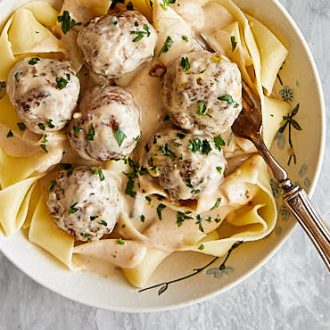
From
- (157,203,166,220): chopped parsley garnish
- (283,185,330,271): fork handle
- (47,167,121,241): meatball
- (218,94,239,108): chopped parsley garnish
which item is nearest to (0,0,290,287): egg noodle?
(157,203,166,220): chopped parsley garnish

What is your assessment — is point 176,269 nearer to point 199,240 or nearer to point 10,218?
point 199,240

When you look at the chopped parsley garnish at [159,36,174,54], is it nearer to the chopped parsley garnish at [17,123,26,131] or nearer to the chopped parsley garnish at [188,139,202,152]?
the chopped parsley garnish at [188,139,202,152]

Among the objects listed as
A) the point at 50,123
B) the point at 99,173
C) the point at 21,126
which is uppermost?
the point at 50,123

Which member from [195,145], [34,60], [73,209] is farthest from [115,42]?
[73,209]

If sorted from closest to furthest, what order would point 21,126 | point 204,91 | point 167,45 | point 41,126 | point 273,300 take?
point 204,91 → point 41,126 → point 167,45 → point 21,126 → point 273,300

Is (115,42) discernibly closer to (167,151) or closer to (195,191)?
(167,151)

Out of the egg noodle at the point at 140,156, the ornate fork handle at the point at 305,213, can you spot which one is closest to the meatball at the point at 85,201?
the egg noodle at the point at 140,156
